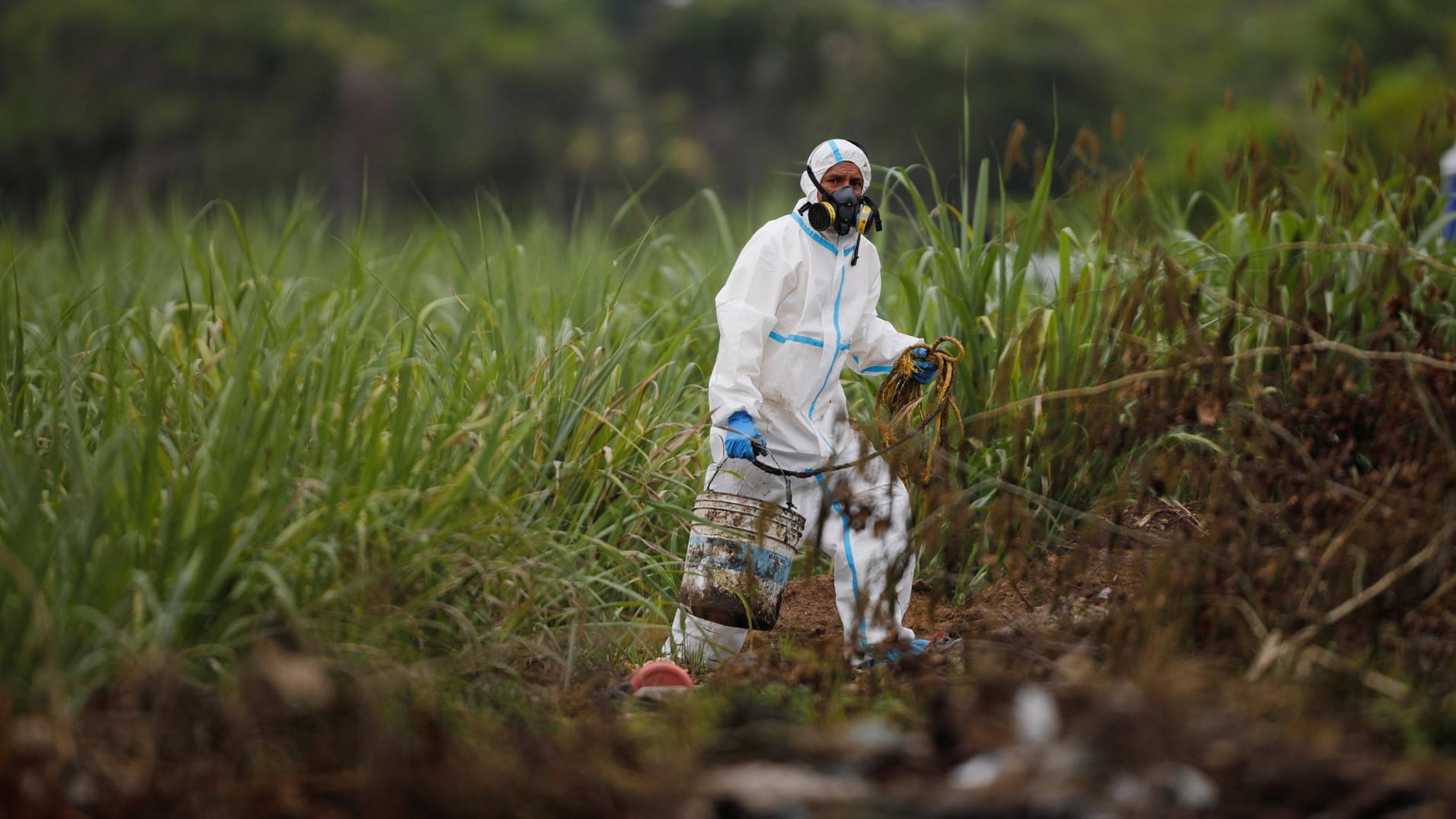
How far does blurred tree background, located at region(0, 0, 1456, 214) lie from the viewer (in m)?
29.1

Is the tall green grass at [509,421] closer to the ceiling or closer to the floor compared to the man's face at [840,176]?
closer to the floor

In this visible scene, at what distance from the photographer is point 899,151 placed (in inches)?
1176

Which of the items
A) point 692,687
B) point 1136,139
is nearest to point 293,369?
point 692,687

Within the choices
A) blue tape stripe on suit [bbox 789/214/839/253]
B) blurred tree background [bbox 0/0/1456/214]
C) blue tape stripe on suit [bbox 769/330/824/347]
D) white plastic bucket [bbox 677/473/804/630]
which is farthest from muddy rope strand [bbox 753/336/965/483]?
blurred tree background [bbox 0/0/1456/214]

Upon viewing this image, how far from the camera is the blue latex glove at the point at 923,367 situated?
448 cm

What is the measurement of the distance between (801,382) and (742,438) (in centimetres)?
40

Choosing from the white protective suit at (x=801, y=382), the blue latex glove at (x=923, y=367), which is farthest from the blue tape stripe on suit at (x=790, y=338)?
the blue latex glove at (x=923, y=367)

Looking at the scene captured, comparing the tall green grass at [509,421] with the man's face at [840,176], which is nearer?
the tall green grass at [509,421]

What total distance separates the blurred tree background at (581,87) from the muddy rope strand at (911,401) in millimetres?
20906

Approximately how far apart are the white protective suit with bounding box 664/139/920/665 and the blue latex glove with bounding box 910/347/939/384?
23 cm

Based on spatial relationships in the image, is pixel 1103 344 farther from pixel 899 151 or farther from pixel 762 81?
pixel 762 81

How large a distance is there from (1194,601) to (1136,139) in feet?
93.9

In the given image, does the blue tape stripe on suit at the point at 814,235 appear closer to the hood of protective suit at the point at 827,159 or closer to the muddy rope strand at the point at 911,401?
the hood of protective suit at the point at 827,159

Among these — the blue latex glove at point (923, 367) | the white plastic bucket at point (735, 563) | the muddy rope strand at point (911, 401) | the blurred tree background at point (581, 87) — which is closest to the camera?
the white plastic bucket at point (735, 563)
